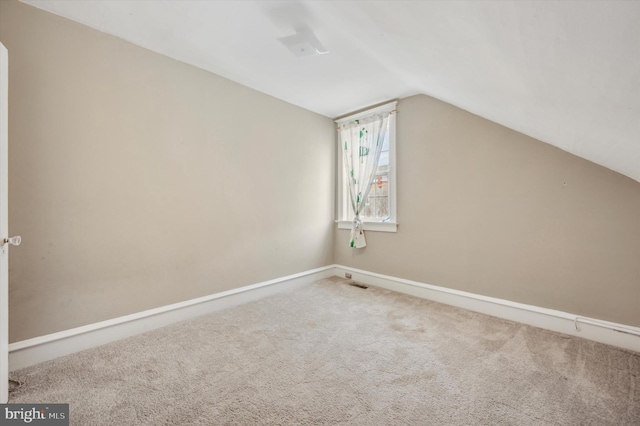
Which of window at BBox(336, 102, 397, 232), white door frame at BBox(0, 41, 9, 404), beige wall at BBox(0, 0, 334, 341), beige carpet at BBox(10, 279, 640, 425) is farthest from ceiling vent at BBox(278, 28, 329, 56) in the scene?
beige carpet at BBox(10, 279, 640, 425)

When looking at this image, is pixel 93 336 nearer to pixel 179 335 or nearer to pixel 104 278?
pixel 104 278

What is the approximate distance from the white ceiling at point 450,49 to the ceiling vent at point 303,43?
0.08m

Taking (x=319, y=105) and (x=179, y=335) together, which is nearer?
(x=179, y=335)

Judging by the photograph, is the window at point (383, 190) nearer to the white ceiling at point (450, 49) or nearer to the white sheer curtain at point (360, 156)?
the white sheer curtain at point (360, 156)

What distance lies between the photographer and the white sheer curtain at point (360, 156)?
3.30m

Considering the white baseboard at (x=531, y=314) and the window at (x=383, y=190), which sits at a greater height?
the window at (x=383, y=190)

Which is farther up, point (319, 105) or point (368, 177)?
point (319, 105)

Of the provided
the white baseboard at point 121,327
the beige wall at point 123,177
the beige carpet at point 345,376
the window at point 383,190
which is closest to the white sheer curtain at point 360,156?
the window at point 383,190

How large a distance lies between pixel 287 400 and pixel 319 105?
3149 millimetres

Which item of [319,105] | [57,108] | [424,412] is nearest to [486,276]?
[424,412]

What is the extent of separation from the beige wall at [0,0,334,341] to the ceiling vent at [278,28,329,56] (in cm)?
102

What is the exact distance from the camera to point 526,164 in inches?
88.4

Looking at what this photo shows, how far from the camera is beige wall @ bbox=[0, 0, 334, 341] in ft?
5.48

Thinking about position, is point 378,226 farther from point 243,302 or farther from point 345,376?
point 345,376
